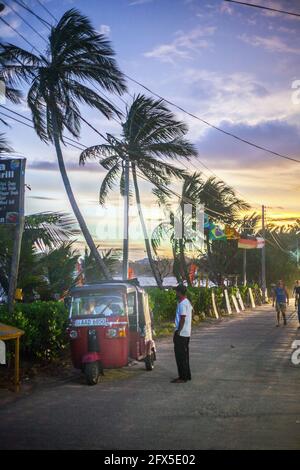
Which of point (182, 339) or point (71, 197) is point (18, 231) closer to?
point (182, 339)

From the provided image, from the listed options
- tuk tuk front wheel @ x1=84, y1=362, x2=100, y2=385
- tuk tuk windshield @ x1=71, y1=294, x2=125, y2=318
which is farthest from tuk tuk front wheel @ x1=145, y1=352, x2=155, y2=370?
tuk tuk front wheel @ x1=84, y1=362, x2=100, y2=385

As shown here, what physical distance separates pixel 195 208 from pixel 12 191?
29.2m

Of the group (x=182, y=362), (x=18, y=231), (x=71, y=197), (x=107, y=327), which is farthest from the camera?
(x=71, y=197)

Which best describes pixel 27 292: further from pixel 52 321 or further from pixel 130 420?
pixel 130 420

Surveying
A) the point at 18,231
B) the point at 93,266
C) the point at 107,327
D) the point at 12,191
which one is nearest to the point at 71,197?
the point at 93,266

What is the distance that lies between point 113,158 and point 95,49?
23.5 ft

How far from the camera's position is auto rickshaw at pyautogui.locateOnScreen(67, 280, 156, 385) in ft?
37.6

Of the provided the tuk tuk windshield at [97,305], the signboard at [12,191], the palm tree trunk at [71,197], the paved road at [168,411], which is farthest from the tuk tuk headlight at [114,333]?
the palm tree trunk at [71,197]

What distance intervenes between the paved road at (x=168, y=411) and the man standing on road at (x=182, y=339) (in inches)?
11.6

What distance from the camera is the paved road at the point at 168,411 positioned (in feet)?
22.5

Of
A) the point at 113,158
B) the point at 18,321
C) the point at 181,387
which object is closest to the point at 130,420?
the point at 181,387

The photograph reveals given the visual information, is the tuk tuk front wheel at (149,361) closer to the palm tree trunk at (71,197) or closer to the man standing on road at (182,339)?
the man standing on road at (182,339)

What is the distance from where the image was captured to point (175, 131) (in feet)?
90.2

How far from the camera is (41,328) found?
1314 centimetres
